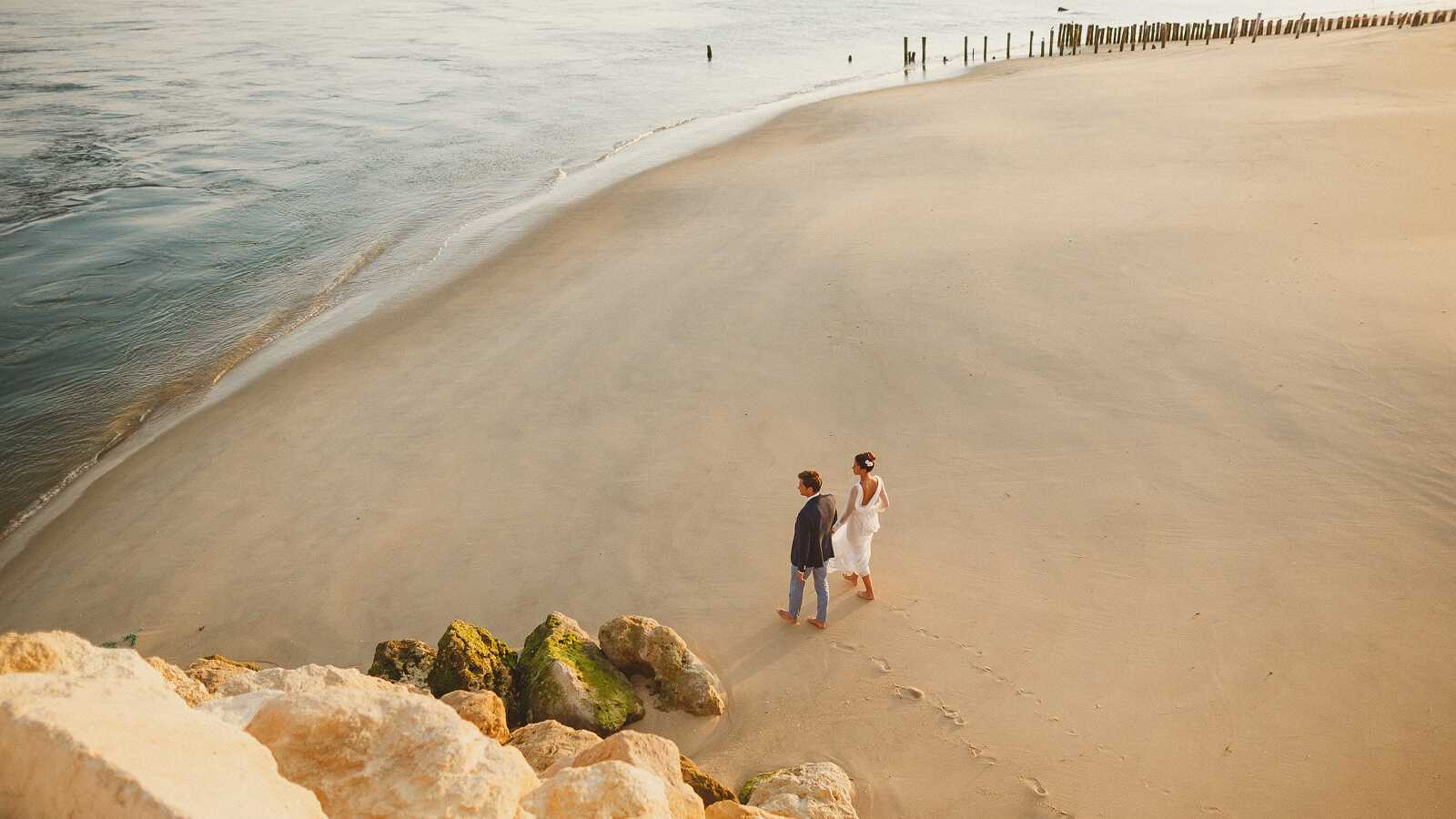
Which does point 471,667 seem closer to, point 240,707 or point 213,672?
point 213,672

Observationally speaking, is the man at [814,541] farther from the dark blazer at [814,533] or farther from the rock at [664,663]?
the rock at [664,663]

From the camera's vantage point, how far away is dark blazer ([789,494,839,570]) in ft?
23.1

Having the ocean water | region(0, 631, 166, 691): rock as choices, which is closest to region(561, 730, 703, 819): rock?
region(0, 631, 166, 691): rock

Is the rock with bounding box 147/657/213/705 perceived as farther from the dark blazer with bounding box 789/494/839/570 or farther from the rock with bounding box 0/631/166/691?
the dark blazer with bounding box 789/494/839/570

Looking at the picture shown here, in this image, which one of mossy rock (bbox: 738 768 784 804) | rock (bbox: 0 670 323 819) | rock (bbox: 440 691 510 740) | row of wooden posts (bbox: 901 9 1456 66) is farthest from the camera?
row of wooden posts (bbox: 901 9 1456 66)

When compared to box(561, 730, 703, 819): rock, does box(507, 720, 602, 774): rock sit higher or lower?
lower

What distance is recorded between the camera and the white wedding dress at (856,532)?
24.3ft

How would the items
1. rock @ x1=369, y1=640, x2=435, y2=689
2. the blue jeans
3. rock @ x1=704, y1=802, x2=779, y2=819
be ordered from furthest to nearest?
1. the blue jeans
2. rock @ x1=369, y1=640, x2=435, y2=689
3. rock @ x1=704, y1=802, x2=779, y2=819

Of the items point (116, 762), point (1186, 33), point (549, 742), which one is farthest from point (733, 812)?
point (1186, 33)

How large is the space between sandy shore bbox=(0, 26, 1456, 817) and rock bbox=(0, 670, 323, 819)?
12.5 ft

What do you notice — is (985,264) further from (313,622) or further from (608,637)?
(313,622)

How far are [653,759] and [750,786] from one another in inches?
51.4

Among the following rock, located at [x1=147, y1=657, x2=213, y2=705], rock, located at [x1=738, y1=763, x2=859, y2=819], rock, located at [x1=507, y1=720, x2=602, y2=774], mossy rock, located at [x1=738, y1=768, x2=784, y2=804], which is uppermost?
rock, located at [x1=147, y1=657, x2=213, y2=705]

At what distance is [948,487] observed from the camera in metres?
9.00
